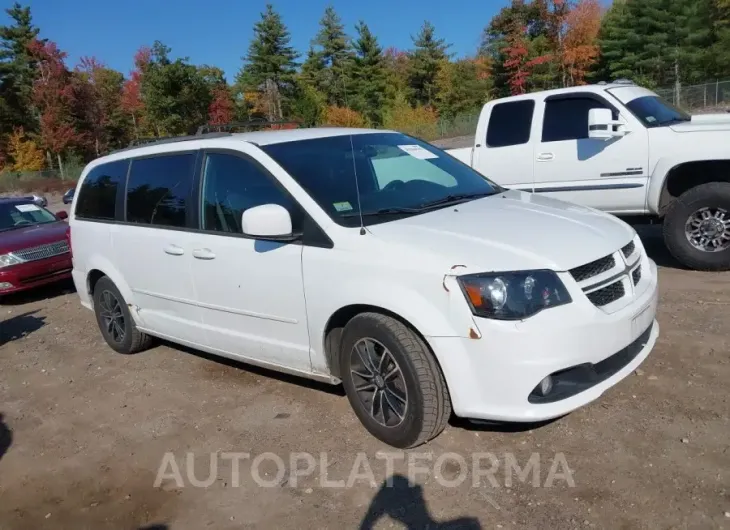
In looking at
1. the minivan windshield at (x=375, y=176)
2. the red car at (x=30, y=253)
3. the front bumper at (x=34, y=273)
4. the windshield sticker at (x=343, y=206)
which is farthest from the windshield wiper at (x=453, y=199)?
the front bumper at (x=34, y=273)

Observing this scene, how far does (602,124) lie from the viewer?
644cm

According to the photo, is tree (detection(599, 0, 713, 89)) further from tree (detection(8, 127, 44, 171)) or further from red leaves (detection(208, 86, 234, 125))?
tree (detection(8, 127, 44, 171))

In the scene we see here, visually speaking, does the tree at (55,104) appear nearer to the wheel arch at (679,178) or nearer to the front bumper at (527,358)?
the wheel arch at (679,178)

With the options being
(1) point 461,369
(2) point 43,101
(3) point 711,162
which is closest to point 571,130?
(3) point 711,162

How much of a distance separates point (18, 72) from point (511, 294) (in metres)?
56.2

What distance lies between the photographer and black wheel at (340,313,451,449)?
3.32 meters

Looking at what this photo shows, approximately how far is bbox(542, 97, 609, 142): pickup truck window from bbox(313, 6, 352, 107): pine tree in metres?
48.0

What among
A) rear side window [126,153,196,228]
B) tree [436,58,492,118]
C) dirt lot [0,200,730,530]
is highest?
tree [436,58,492,118]

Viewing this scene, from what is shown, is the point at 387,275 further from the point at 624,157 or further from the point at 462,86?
the point at 462,86

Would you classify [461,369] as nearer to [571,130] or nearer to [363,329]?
[363,329]

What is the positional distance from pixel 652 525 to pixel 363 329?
163 cm

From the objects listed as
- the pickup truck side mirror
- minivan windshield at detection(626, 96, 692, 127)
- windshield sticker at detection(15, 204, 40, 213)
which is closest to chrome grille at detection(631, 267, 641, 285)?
the pickup truck side mirror

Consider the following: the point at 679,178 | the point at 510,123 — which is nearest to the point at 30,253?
the point at 510,123

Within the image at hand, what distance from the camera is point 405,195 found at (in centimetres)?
413
